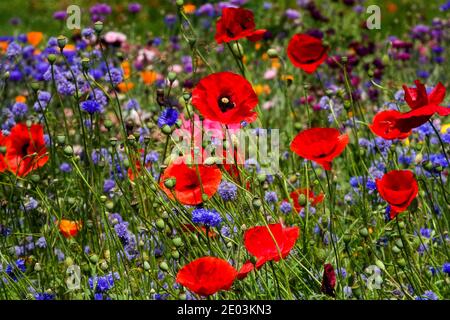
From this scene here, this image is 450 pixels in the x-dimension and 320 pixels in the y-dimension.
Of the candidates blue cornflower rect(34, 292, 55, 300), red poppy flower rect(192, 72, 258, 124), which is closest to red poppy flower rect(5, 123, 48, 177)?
blue cornflower rect(34, 292, 55, 300)

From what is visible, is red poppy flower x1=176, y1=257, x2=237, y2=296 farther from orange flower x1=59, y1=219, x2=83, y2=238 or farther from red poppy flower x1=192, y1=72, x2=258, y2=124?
orange flower x1=59, y1=219, x2=83, y2=238

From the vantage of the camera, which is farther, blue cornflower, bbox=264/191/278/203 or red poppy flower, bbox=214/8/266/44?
blue cornflower, bbox=264/191/278/203

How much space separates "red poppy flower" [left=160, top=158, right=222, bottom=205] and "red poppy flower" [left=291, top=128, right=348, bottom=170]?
0.25m

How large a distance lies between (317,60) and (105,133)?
4.34 ft

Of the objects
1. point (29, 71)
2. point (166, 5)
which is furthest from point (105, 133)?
point (166, 5)

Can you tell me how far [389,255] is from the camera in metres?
2.20

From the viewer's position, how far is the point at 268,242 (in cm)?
158

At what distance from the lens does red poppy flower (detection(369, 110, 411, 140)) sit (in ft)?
5.39

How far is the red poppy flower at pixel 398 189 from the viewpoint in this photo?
60.2 inches

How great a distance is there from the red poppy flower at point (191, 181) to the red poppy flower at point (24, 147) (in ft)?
1.59

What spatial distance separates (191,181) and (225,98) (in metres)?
0.21
